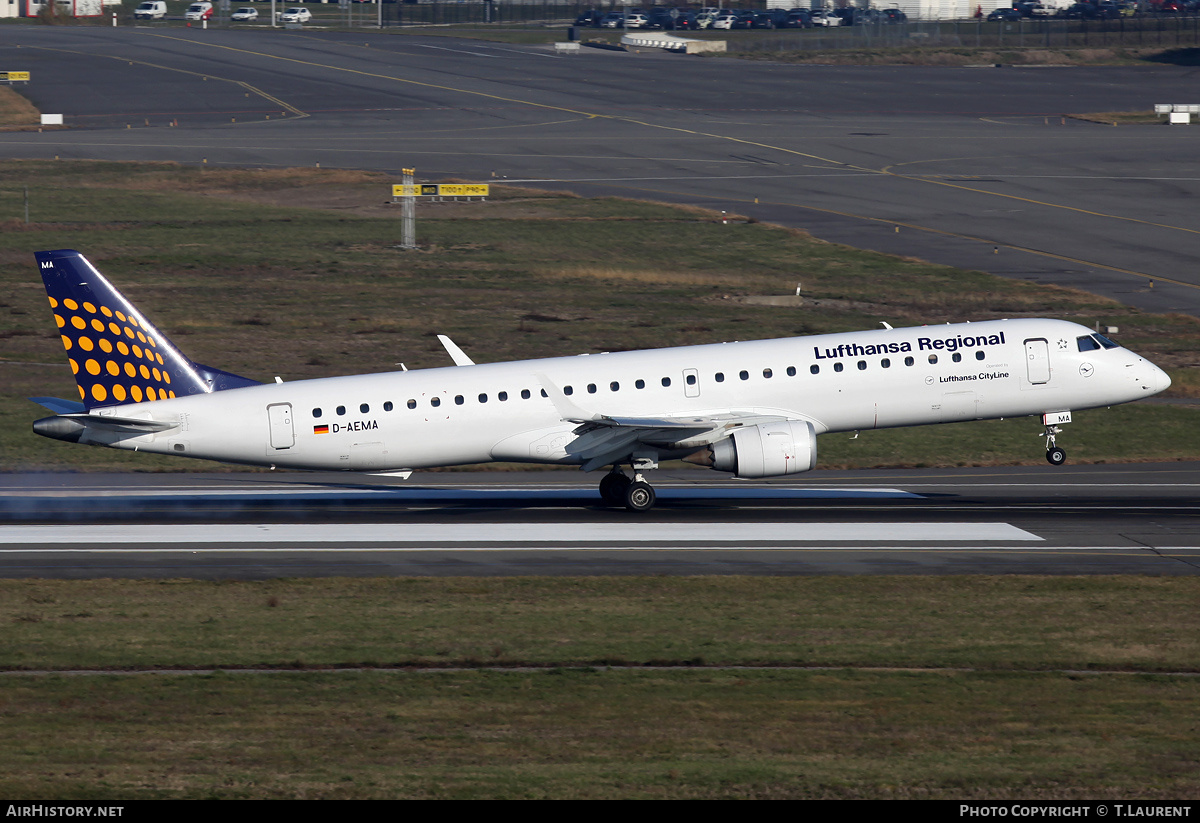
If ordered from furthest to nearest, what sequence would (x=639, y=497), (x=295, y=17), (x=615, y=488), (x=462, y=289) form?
(x=295, y=17) < (x=462, y=289) < (x=615, y=488) < (x=639, y=497)

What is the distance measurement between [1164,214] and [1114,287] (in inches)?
774

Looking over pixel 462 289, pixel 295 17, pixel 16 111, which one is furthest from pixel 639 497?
pixel 295 17

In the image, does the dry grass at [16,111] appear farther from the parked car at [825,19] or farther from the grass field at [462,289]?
the parked car at [825,19]

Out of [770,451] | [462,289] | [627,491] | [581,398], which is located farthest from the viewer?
[462,289]

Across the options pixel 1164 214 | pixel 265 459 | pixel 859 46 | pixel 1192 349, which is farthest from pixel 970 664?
pixel 859 46

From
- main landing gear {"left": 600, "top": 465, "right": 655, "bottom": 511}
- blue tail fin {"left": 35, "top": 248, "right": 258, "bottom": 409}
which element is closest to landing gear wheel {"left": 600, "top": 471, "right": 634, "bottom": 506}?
main landing gear {"left": 600, "top": 465, "right": 655, "bottom": 511}

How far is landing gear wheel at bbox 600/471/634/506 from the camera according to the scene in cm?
4106

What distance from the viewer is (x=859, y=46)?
569ft

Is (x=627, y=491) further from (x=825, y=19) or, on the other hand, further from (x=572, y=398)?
(x=825, y=19)

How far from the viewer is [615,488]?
1620 inches

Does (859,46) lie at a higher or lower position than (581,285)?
higher

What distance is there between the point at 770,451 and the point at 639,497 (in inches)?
181

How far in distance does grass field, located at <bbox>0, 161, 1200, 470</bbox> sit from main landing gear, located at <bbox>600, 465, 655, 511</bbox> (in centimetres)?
1109

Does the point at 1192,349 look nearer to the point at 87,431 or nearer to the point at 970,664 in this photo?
the point at 970,664
